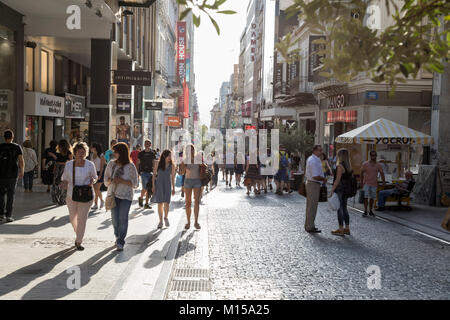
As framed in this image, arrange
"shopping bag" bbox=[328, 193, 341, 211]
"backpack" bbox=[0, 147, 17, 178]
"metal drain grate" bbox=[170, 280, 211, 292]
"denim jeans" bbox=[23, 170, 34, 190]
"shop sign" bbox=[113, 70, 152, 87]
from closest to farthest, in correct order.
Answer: "metal drain grate" bbox=[170, 280, 211, 292] < "backpack" bbox=[0, 147, 17, 178] < "shopping bag" bbox=[328, 193, 341, 211] < "denim jeans" bbox=[23, 170, 34, 190] < "shop sign" bbox=[113, 70, 152, 87]

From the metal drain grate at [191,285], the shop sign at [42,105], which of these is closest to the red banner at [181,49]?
the shop sign at [42,105]

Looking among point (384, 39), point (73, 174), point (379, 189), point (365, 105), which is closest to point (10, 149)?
point (73, 174)

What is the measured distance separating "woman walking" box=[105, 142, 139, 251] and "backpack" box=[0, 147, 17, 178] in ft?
10.4

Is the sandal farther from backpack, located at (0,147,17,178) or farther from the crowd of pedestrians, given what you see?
backpack, located at (0,147,17,178)

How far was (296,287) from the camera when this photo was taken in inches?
265

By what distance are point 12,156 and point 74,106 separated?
12708mm

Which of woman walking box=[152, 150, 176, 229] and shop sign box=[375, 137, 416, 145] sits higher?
shop sign box=[375, 137, 416, 145]

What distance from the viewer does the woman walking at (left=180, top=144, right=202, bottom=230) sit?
11.5 meters

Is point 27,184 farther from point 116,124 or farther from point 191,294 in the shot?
point 191,294

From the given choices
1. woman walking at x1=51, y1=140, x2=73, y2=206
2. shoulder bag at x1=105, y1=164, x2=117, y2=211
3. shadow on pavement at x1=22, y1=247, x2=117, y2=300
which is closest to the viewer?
shadow on pavement at x1=22, y1=247, x2=117, y2=300

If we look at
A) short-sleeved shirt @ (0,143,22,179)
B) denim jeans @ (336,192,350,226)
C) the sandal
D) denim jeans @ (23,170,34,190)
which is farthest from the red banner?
the sandal

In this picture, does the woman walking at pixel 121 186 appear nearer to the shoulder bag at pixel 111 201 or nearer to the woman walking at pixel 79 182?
the shoulder bag at pixel 111 201

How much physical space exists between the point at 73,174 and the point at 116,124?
19054 millimetres

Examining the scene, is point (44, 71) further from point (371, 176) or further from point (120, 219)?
point (120, 219)
